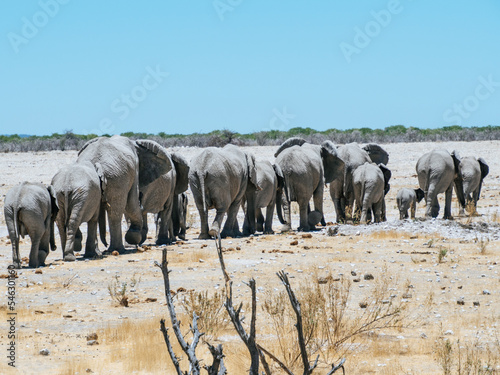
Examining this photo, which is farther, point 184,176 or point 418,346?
point 184,176

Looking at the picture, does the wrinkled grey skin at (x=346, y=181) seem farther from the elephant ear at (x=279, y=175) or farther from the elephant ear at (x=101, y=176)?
the elephant ear at (x=101, y=176)

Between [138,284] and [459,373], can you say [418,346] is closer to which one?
[459,373]

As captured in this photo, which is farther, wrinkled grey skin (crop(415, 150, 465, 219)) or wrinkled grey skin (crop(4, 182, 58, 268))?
wrinkled grey skin (crop(415, 150, 465, 219))

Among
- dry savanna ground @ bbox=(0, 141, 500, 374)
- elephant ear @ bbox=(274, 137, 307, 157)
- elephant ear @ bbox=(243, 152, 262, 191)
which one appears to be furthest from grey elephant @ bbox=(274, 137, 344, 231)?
dry savanna ground @ bbox=(0, 141, 500, 374)

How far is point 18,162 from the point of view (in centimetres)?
4000

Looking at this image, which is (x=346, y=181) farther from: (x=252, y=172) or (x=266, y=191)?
(x=252, y=172)

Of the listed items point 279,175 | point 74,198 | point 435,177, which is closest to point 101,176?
point 74,198

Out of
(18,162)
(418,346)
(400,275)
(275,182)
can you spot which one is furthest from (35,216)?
(18,162)

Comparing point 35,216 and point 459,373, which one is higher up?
point 35,216

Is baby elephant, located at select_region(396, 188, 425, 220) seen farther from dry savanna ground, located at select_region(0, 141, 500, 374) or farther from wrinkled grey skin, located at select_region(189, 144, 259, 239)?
wrinkled grey skin, located at select_region(189, 144, 259, 239)

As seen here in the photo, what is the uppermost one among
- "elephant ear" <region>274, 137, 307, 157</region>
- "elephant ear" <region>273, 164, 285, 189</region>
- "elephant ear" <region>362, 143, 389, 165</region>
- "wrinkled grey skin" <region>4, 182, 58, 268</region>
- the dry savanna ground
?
"elephant ear" <region>274, 137, 307, 157</region>

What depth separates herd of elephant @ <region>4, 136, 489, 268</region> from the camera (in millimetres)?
13359

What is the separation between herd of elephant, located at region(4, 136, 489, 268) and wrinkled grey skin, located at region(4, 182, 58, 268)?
0.02 meters

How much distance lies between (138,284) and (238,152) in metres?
7.94
